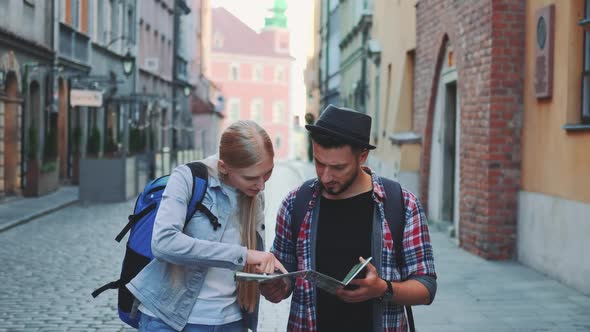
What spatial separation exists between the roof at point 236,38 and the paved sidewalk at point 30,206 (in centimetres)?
7745

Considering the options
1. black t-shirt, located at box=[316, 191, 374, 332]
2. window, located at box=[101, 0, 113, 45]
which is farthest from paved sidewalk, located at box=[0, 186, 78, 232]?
black t-shirt, located at box=[316, 191, 374, 332]

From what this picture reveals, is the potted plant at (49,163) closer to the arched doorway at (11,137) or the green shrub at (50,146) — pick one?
the green shrub at (50,146)

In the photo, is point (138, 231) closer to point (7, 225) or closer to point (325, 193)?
point (325, 193)

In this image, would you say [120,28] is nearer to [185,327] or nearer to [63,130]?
[63,130]

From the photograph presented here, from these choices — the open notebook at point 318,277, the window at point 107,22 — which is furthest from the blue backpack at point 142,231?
the window at point 107,22

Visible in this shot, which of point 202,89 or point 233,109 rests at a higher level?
point 202,89

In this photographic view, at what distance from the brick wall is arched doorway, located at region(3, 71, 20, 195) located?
38.7 ft

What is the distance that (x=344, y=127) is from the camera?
10.8ft

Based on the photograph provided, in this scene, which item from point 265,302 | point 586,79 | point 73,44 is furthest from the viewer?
point 73,44

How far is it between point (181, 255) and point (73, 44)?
78.6ft

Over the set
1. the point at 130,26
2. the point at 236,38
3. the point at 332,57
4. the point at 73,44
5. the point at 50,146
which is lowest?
the point at 50,146

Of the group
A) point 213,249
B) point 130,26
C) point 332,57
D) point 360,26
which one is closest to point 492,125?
point 213,249

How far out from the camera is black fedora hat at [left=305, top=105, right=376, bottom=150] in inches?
129

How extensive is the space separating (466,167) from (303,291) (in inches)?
361
